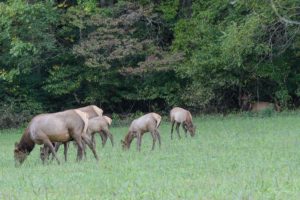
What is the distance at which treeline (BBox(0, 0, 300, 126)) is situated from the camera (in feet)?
104

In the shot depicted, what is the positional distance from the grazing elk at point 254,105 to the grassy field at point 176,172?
39.8ft

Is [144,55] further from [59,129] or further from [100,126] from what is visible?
[59,129]

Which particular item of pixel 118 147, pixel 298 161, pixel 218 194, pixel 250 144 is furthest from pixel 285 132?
pixel 218 194

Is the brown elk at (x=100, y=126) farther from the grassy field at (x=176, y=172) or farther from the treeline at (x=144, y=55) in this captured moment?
the treeline at (x=144, y=55)

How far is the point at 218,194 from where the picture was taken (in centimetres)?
1016

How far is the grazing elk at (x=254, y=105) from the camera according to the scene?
3421 cm

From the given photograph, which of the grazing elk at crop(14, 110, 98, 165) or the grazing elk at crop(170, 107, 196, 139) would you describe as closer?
the grazing elk at crop(14, 110, 98, 165)

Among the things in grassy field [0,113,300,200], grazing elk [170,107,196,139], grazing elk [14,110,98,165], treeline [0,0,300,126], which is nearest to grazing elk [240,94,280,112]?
treeline [0,0,300,126]

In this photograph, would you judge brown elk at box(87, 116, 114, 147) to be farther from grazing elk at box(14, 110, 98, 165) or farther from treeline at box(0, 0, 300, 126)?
treeline at box(0, 0, 300, 126)

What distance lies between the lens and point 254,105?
34906mm

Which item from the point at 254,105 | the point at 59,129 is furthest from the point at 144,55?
the point at 59,129

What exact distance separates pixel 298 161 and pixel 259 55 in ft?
65.0

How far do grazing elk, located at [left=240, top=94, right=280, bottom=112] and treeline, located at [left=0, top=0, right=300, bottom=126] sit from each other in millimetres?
372

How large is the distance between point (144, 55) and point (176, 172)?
2078 centimetres
